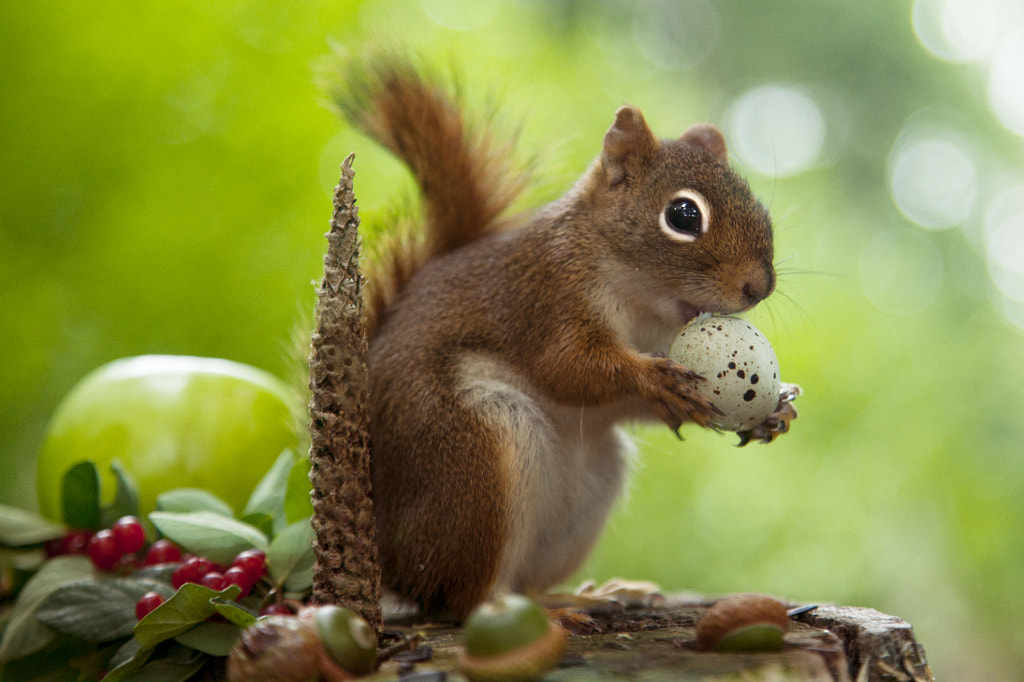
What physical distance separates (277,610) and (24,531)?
0.50 m

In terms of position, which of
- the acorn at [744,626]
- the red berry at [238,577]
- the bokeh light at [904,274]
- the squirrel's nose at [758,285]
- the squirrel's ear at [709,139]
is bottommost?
the red berry at [238,577]

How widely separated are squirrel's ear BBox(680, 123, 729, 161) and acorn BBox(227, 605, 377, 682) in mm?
763

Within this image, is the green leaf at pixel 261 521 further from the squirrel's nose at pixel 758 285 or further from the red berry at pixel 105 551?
the squirrel's nose at pixel 758 285

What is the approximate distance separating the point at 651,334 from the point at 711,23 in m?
2.17

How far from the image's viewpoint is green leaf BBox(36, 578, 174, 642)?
3.12ft

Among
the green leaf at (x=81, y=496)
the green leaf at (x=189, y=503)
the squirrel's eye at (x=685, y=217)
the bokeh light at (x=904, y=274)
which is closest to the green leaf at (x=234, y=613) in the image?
the green leaf at (x=189, y=503)

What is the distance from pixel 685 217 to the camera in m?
0.97

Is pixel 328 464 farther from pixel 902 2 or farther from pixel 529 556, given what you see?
pixel 902 2

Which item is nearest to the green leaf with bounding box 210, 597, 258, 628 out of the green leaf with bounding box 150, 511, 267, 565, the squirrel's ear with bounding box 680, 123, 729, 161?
the green leaf with bounding box 150, 511, 267, 565

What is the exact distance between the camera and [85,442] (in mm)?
1312


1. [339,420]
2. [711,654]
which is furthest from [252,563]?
[711,654]

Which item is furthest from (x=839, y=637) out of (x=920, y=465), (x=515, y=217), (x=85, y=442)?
(x=920, y=465)

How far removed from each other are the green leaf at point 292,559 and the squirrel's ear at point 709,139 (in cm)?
70

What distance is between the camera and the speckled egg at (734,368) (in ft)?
2.85
